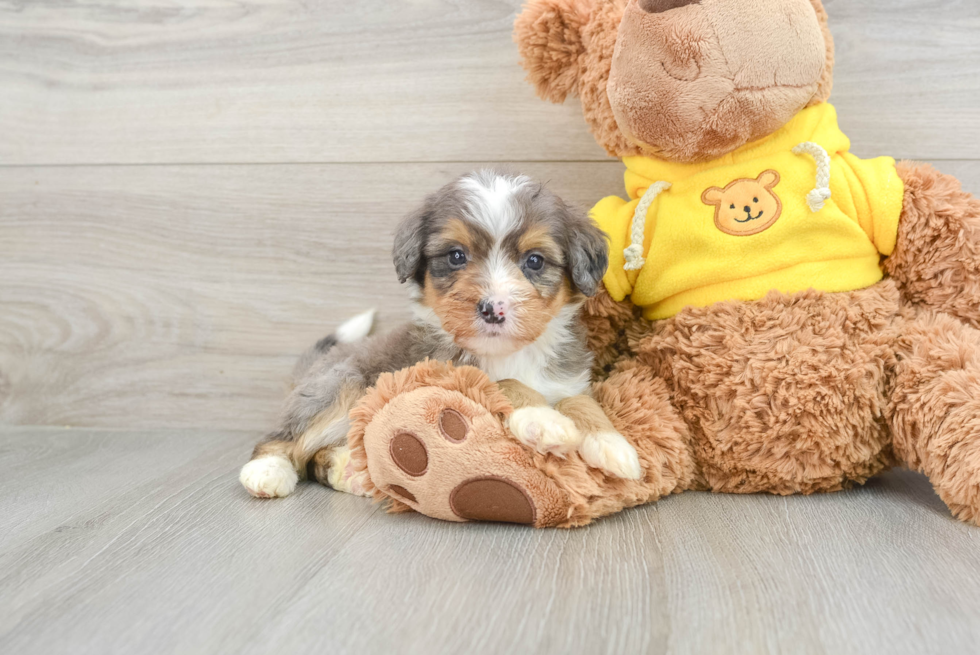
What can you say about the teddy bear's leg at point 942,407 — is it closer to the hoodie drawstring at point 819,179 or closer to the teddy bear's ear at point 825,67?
the hoodie drawstring at point 819,179

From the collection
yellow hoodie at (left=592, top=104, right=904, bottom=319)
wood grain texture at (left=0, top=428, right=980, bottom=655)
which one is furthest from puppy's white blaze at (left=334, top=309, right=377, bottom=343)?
yellow hoodie at (left=592, top=104, right=904, bottom=319)

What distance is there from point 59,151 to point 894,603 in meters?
2.42

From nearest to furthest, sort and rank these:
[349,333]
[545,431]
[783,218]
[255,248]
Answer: [545,431]
[783,218]
[349,333]
[255,248]

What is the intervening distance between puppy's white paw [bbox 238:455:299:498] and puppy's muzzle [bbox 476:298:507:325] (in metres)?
0.65

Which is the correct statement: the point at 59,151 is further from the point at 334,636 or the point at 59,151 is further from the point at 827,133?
the point at 827,133

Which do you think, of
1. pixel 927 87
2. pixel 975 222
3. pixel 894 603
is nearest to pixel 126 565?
pixel 894 603

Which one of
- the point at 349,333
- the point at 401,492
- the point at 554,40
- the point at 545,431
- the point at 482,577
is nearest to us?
the point at 482,577

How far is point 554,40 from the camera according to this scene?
1.62 m

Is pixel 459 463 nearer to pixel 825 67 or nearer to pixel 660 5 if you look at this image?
pixel 660 5

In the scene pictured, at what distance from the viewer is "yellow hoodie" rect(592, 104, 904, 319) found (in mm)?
1520

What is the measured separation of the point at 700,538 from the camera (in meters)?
1.30

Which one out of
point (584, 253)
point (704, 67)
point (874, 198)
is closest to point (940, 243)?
point (874, 198)

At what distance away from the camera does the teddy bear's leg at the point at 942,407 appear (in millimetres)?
1310

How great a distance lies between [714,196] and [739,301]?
9.1 inches
